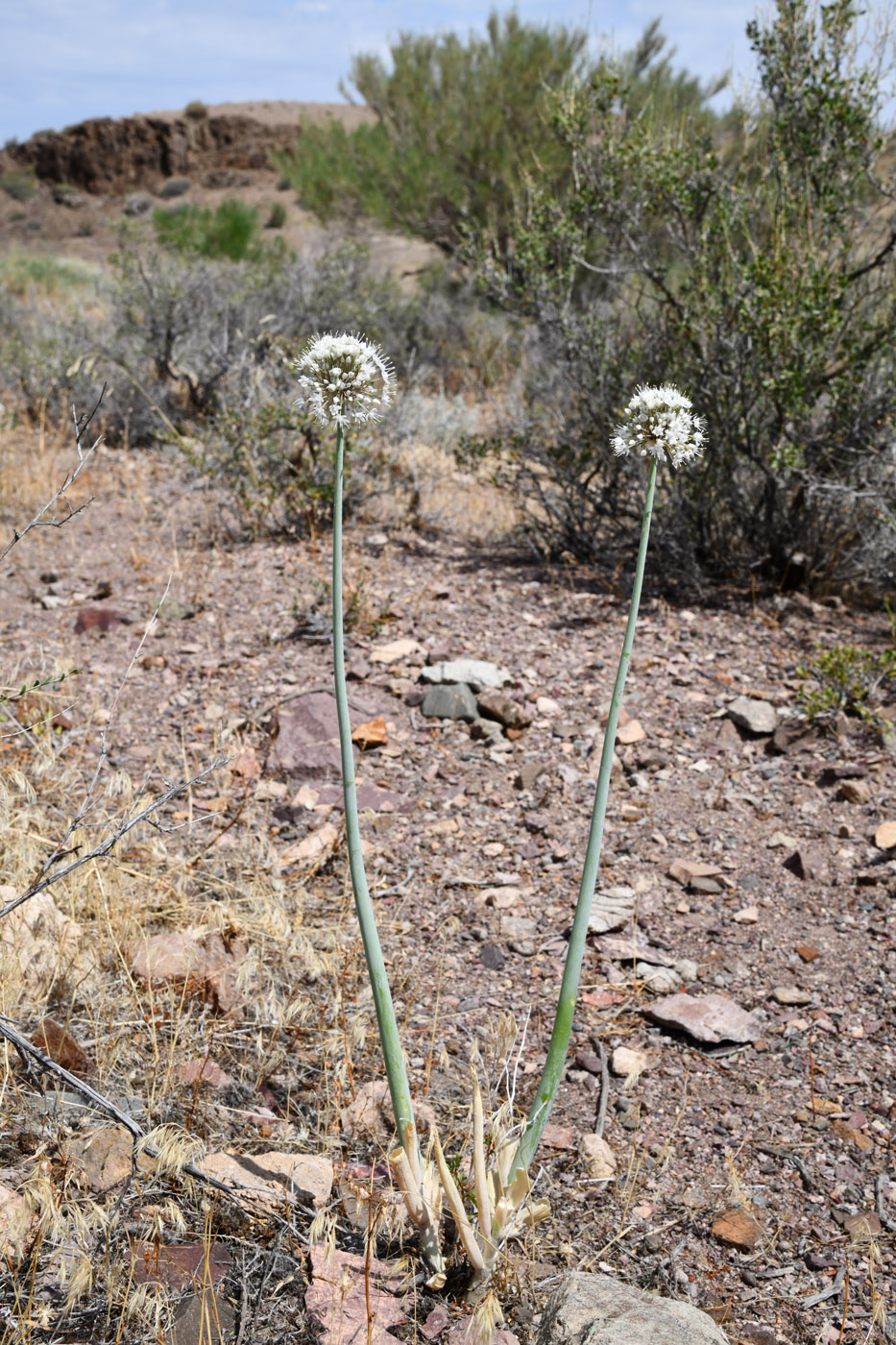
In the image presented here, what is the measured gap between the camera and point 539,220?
525 cm

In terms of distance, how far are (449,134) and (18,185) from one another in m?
30.2

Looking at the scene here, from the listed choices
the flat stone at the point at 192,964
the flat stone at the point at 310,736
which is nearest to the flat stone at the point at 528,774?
the flat stone at the point at 310,736

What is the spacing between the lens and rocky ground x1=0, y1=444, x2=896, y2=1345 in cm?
196

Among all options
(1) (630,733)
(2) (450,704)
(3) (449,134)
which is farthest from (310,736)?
(3) (449,134)

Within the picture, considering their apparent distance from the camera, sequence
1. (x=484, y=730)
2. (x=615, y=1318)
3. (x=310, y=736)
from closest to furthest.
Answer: (x=615, y=1318) → (x=310, y=736) → (x=484, y=730)

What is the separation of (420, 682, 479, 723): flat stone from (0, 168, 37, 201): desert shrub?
38.5m

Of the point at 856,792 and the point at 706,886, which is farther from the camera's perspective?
the point at 856,792

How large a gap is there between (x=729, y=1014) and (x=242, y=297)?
762cm

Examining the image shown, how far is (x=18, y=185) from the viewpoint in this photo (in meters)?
34.9

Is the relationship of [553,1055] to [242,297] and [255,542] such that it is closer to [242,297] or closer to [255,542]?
[255,542]

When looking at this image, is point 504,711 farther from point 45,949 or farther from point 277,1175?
point 277,1175

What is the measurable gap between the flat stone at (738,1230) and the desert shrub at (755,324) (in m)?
3.08

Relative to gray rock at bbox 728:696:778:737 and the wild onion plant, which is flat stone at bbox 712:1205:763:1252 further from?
gray rock at bbox 728:696:778:737

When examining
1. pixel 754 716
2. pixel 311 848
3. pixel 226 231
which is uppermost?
pixel 226 231
